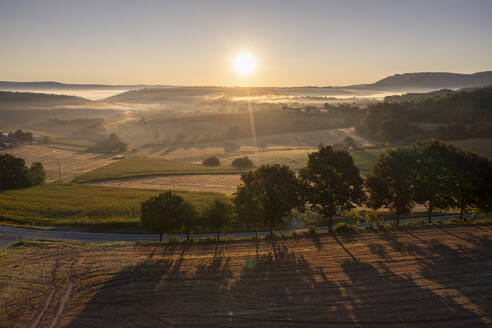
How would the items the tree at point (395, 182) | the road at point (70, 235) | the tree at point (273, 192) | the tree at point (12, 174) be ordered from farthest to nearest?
the tree at point (12, 174)
the road at point (70, 235)
the tree at point (395, 182)
the tree at point (273, 192)

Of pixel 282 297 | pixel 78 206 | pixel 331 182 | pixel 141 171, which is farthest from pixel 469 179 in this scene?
pixel 141 171

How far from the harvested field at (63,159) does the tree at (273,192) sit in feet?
220

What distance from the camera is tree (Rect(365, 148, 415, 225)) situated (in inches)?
1615

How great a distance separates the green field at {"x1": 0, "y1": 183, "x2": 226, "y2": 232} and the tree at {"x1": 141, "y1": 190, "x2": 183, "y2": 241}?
29.7ft

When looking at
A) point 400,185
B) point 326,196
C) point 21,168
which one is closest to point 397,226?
point 400,185

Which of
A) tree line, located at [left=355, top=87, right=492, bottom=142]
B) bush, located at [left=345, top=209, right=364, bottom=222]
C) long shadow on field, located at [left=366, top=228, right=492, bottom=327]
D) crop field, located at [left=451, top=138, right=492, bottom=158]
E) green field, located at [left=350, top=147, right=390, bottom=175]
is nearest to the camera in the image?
long shadow on field, located at [left=366, top=228, right=492, bottom=327]

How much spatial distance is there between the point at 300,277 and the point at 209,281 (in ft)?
26.3

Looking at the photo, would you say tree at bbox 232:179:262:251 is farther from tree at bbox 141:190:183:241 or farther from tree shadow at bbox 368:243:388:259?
tree shadow at bbox 368:243:388:259

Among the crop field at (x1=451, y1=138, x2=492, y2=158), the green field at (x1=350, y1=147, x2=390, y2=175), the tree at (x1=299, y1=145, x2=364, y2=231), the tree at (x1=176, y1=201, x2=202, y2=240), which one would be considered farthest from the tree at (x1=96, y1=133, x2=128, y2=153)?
the crop field at (x1=451, y1=138, x2=492, y2=158)

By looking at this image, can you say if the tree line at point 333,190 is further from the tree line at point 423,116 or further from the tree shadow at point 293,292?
the tree line at point 423,116

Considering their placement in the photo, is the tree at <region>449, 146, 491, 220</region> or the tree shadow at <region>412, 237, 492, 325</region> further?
the tree at <region>449, 146, 491, 220</region>

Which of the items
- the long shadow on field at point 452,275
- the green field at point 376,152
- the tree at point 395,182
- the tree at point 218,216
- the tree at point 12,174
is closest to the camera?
the long shadow on field at point 452,275

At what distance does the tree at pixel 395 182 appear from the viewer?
135 feet

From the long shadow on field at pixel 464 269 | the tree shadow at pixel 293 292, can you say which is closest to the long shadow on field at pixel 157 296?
the tree shadow at pixel 293 292
